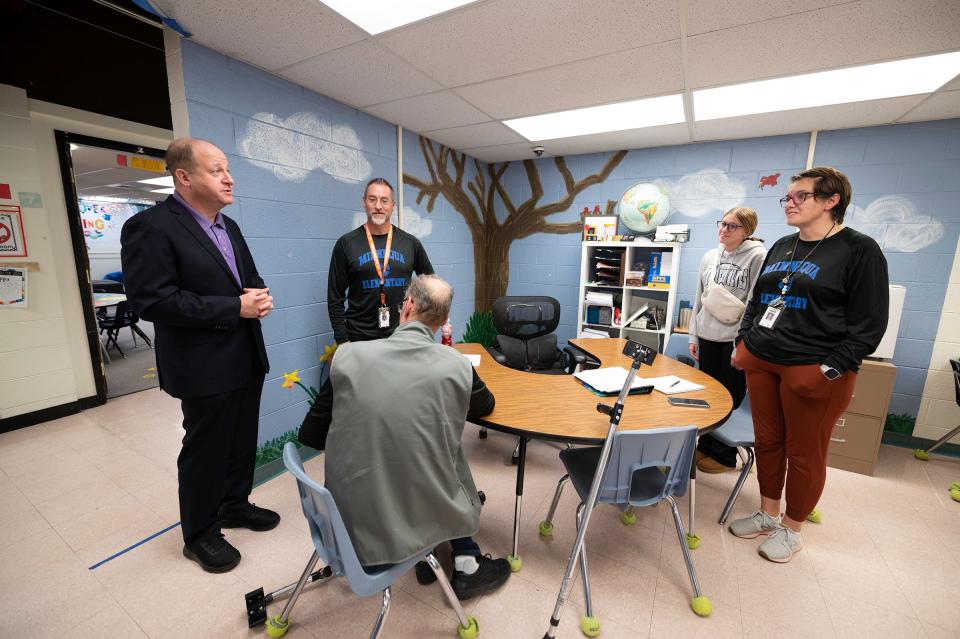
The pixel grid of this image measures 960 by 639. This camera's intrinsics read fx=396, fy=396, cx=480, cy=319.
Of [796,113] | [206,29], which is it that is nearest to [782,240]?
[796,113]

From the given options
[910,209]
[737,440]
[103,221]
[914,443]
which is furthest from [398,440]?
[103,221]

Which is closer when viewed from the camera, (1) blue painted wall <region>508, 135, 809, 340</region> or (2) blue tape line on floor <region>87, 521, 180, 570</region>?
(2) blue tape line on floor <region>87, 521, 180, 570</region>

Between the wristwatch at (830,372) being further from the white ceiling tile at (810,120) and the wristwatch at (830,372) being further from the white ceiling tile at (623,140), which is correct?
the white ceiling tile at (623,140)

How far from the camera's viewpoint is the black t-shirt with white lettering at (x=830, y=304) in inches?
64.1

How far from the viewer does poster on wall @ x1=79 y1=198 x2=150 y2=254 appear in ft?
27.4

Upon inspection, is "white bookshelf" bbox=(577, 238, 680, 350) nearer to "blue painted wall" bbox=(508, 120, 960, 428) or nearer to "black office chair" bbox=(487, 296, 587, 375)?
"blue painted wall" bbox=(508, 120, 960, 428)

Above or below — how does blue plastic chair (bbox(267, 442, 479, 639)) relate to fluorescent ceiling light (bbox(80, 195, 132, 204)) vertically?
below

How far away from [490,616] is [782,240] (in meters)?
2.17

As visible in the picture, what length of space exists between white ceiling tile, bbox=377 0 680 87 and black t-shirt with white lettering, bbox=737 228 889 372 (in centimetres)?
121

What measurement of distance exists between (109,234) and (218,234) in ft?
32.4

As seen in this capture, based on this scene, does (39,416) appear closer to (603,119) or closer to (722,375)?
(603,119)

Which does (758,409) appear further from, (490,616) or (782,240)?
(490,616)

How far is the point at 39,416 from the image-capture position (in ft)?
10.7

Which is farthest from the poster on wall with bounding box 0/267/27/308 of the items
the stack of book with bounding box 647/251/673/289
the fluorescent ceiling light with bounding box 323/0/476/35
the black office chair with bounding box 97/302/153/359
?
the stack of book with bounding box 647/251/673/289
